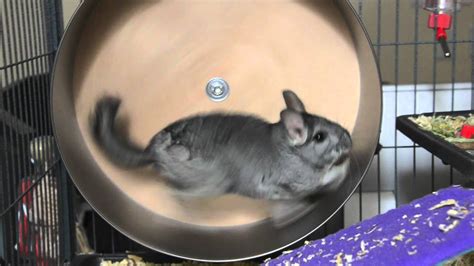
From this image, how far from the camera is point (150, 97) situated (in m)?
1.45

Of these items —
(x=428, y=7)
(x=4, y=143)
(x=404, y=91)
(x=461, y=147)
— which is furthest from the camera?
(x=404, y=91)

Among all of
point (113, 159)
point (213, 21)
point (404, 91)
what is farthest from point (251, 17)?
point (404, 91)

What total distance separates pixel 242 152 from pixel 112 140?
26 cm

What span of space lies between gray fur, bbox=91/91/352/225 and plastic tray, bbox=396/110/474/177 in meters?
0.15

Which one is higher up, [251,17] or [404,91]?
[251,17]

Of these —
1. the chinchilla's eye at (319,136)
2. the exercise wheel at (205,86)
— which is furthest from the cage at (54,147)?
the chinchilla's eye at (319,136)

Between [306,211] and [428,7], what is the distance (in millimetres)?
589

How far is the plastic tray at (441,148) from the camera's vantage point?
1.23m

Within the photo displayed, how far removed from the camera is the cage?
4.25 feet

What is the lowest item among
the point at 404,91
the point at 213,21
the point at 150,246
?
the point at 150,246

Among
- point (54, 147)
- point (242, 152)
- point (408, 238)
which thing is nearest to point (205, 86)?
point (242, 152)

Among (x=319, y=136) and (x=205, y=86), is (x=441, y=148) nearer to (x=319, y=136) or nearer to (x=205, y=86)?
(x=319, y=136)

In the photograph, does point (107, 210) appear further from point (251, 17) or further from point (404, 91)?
point (404, 91)

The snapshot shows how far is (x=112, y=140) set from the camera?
1.45 metres
